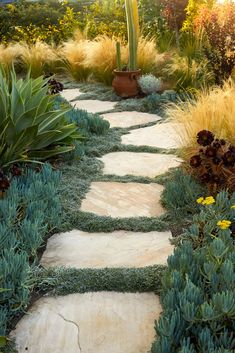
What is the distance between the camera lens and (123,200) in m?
3.20

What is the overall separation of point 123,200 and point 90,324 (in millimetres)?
1318

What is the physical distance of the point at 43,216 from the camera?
267 cm

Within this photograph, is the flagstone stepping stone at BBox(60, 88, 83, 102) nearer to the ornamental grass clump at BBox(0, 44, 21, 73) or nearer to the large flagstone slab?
the ornamental grass clump at BBox(0, 44, 21, 73)

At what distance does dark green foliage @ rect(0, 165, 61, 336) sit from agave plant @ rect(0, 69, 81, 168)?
20 centimetres

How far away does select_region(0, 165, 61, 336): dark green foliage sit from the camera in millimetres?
2023

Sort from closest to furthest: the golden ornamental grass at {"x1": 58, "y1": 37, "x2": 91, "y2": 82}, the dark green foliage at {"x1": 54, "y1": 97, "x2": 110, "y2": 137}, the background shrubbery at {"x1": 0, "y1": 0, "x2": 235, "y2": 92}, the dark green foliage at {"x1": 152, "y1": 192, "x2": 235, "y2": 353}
Result: the dark green foliage at {"x1": 152, "y1": 192, "x2": 235, "y2": 353} → the dark green foliage at {"x1": 54, "y1": 97, "x2": 110, "y2": 137} → the background shrubbery at {"x1": 0, "y1": 0, "x2": 235, "y2": 92} → the golden ornamental grass at {"x1": 58, "y1": 37, "x2": 91, "y2": 82}

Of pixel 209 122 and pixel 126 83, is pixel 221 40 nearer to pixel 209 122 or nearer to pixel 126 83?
pixel 126 83

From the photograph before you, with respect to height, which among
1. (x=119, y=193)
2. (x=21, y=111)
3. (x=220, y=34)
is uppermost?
(x=220, y=34)

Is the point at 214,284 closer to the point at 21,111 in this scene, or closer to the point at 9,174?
the point at 9,174

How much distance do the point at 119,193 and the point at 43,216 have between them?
780mm

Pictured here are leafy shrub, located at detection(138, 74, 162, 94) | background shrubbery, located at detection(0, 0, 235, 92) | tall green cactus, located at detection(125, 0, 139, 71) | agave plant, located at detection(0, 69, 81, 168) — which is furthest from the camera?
tall green cactus, located at detection(125, 0, 139, 71)

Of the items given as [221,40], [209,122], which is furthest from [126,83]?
[209,122]

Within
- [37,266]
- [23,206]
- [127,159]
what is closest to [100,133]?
[127,159]

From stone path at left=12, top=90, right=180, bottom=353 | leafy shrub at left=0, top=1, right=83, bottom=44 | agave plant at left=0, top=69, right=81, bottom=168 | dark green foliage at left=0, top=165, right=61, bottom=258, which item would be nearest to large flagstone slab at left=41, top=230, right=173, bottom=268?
stone path at left=12, top=90, right=180, bottom=353
